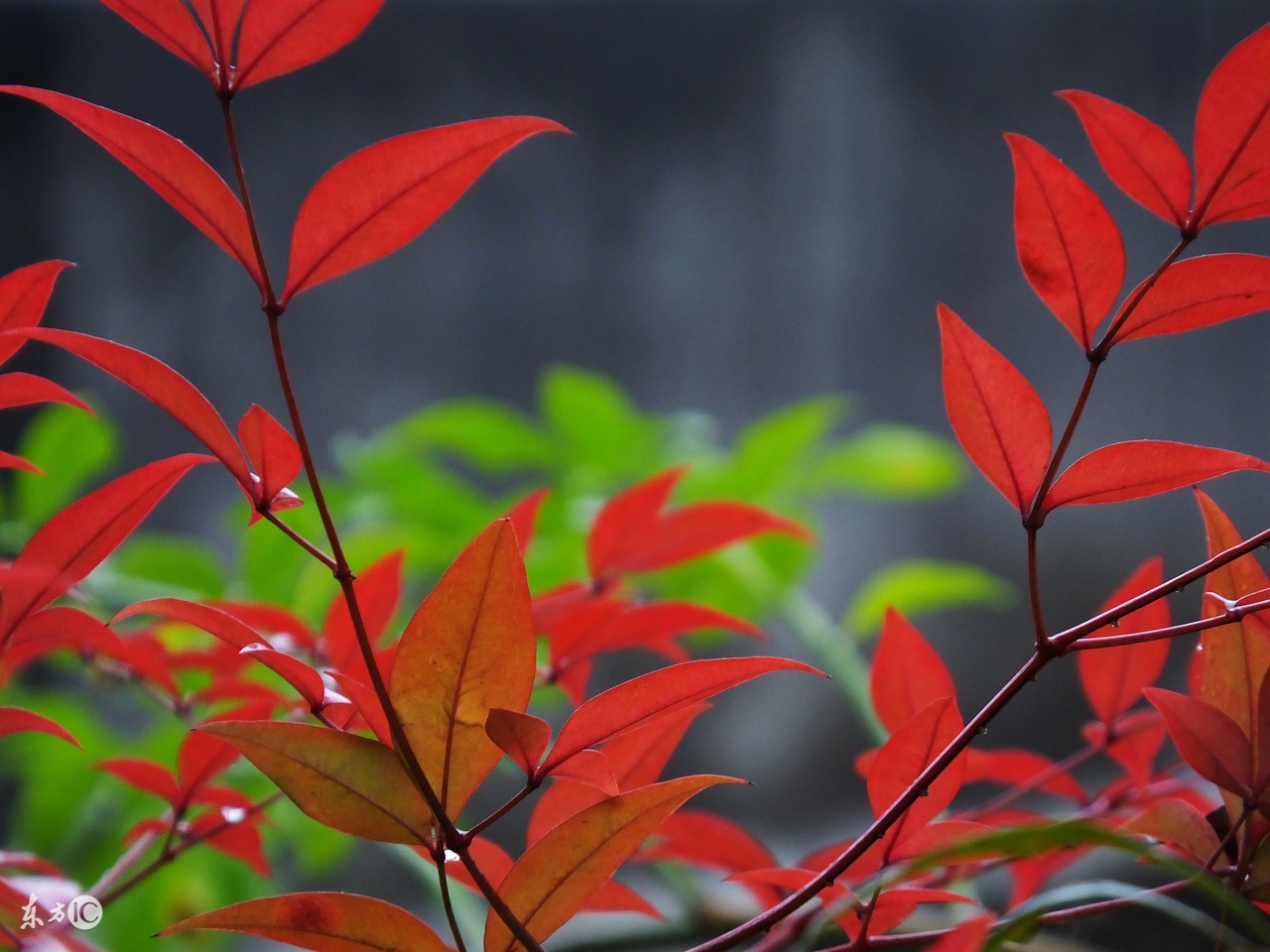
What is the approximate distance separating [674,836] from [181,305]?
3.87ft

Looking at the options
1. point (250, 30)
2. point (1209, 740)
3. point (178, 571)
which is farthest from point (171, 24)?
Result: point (178, 571)

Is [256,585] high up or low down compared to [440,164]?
down

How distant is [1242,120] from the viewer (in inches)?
7.4

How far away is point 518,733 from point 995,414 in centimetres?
12

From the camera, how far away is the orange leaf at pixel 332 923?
0.58ft

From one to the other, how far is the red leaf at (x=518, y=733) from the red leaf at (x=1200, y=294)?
0.14m

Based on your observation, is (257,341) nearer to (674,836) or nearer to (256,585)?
(256,585)

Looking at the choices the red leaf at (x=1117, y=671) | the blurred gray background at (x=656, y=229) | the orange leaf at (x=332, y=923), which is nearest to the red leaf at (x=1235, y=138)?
the red leaf at (x=1117, y=671)

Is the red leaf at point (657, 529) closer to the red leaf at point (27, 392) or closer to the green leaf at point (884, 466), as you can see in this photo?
the red leaf at point (27, 392)

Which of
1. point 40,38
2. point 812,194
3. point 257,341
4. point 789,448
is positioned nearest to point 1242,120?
point 789,448

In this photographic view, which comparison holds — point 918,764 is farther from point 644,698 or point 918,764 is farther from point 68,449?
point 68,449

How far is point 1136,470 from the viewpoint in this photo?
0.64 feet

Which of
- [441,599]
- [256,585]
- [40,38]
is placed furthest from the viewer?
[40,38]

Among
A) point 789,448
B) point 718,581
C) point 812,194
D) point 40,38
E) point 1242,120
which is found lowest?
point 718,581
